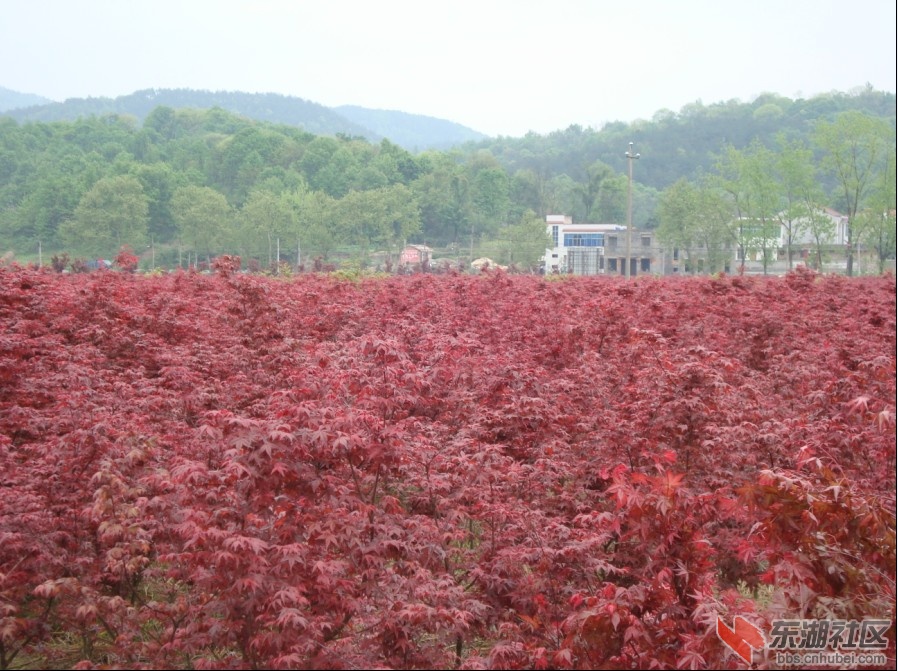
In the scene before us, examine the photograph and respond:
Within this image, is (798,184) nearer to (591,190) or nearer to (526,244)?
(526,244)

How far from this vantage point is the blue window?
5696cm

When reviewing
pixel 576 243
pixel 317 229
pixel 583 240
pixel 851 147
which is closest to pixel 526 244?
pixel 576 243

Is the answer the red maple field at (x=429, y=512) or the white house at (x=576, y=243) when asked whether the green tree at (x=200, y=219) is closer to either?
the white house at (x=576, y=243)

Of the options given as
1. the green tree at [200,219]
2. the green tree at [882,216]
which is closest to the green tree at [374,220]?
the green tree at [200,219]

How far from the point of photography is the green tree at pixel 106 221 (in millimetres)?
37469

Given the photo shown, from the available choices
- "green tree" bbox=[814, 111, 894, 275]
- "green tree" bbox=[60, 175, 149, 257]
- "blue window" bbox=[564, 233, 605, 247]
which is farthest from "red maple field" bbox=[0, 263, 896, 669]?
"blue window" bbox=[564, 233, 605, 247]

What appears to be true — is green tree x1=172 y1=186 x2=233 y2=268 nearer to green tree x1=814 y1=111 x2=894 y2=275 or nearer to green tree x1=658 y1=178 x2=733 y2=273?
green tree x1=658 y1=178 x2=733 y2=273

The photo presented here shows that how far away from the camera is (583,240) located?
5728cm

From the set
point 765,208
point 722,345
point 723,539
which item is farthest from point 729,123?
point 723,539

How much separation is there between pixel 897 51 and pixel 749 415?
115 inches

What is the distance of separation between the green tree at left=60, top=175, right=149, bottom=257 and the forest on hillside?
0.08 metres

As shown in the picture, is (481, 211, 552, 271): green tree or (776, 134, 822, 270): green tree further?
(481, 211, 552, 271): green tree

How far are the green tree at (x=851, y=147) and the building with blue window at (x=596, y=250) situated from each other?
12.6 metres

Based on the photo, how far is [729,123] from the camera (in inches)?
3214
